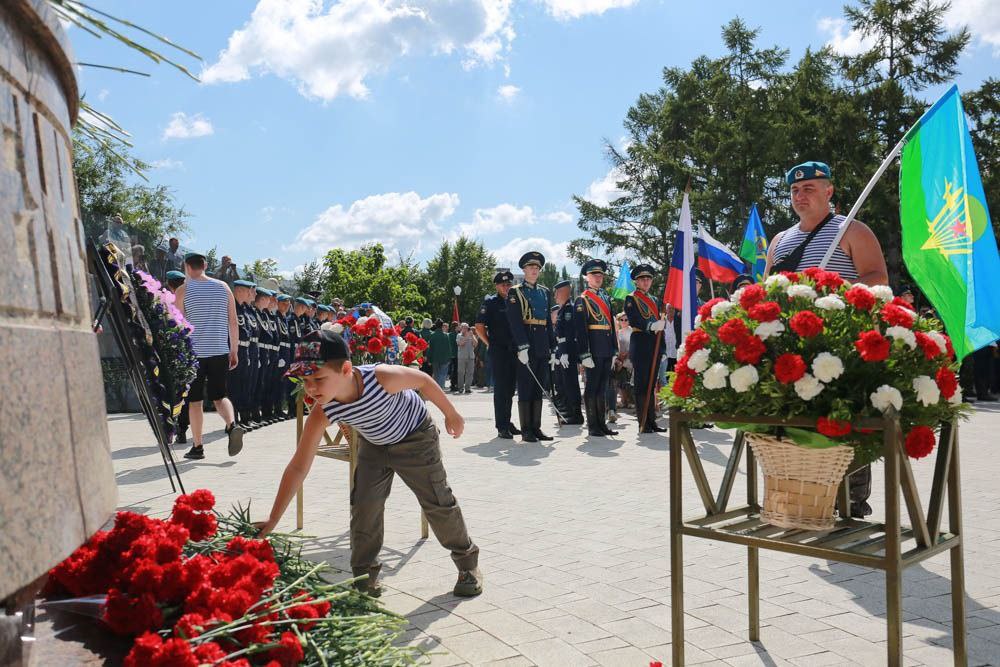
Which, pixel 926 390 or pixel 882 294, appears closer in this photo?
pixel 926 390

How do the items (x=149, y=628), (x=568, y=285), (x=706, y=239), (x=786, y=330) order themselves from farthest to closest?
1. (x=568, y=285)
2. (x=706, y=239)
3. (x=786, y=330)
4. (x=149, y=628)

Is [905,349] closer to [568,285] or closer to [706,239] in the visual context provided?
[706,239]

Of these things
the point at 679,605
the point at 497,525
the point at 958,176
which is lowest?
the point at 497,525

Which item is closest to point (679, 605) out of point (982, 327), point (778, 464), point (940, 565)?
point (778, 464)

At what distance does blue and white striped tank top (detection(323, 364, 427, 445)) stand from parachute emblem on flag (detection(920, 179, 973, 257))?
8.57 feet

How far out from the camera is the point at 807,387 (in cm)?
269

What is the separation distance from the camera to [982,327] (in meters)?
3.58

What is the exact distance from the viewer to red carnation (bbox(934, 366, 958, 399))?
2793 millimetres

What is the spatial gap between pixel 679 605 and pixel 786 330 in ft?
3.60

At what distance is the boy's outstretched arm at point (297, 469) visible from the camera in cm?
318

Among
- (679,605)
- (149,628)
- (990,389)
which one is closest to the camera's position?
(149,628)

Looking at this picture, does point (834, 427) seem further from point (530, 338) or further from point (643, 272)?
point (643, 272)

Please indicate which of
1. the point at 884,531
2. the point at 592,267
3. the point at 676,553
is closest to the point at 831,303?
the point at 884,531

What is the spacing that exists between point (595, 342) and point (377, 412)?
7.68 m
